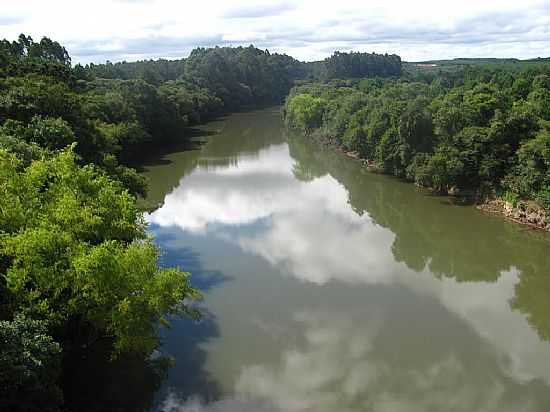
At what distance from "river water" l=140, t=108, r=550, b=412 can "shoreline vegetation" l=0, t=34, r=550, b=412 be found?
162 cm

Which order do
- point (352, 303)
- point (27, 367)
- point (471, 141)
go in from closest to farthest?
point (27, 367) < point (352, 303) < point (471, 141)

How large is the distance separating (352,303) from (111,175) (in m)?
11.2

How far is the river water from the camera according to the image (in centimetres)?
1389

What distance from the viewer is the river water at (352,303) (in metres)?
13.9

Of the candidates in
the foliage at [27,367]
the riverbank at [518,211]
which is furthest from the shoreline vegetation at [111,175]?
the riverbank at [518,211]

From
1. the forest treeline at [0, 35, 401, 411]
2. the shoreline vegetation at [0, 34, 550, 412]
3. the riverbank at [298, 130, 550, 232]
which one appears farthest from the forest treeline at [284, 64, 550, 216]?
the forest treeline at [0, 35, 401, 411]

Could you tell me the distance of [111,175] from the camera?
2267 cm

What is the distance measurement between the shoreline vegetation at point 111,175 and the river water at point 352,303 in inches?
63.8

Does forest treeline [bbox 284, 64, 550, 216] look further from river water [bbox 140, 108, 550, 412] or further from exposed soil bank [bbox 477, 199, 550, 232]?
river water [bbox 140, 108, 550, 412]

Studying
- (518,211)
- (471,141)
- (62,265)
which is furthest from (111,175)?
(518,211)

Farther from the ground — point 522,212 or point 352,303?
point 522,212

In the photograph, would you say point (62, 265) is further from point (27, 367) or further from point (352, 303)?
point (352, 303)

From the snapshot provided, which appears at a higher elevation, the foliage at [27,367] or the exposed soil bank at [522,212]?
the foliage at [27,367]

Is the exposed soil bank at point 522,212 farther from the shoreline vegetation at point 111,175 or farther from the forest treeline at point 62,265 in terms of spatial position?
the forest treeline at point 62,265
